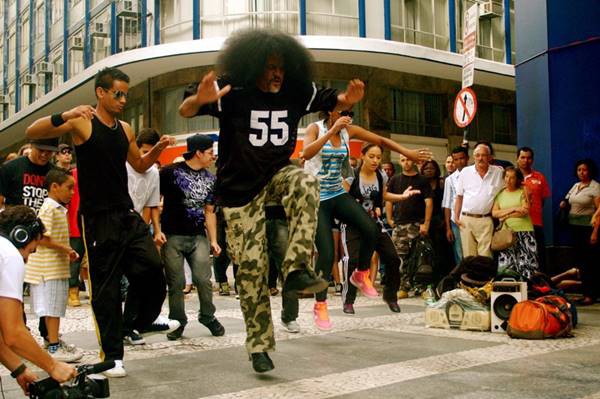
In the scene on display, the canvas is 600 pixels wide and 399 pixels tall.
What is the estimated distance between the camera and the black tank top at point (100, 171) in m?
4.93

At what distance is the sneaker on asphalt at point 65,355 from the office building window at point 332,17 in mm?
19752

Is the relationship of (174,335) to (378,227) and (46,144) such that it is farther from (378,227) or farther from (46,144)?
(378,227)

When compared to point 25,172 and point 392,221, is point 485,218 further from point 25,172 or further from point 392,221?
point 25,172

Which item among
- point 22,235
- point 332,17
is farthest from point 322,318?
point 332,17

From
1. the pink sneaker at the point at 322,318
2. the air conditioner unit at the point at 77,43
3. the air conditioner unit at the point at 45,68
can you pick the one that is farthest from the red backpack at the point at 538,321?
the air conditioner unit at the point at 45,68

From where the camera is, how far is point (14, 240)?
3.44m

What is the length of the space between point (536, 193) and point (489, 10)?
2017 cm

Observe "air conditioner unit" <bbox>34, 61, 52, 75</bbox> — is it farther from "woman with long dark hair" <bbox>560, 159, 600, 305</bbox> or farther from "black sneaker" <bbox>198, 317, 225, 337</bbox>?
"black sneaker" <bbox>198, 317, 225, 337</bbox>

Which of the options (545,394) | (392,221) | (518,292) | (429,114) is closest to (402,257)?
(392,221)

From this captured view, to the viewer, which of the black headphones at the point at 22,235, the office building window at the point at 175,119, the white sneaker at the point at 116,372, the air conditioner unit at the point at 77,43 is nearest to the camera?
the black headphones at the point at 22,235

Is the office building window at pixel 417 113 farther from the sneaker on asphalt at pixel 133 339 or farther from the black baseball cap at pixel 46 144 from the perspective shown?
the sneaker on asphalt at pixel 133 339

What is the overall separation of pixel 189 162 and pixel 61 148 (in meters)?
1.75

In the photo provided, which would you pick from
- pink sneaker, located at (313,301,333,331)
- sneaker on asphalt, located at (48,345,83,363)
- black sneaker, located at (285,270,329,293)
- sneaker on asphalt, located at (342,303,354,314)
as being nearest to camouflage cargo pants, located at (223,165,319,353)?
black sneaker, located at (285,270,329,293)

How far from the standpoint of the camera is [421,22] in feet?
85.5
